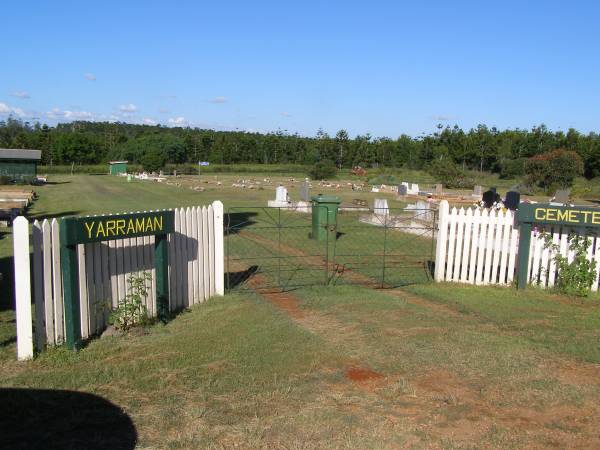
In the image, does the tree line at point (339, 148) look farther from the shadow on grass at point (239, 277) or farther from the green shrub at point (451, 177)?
the shadow on grass at point (239, 277)

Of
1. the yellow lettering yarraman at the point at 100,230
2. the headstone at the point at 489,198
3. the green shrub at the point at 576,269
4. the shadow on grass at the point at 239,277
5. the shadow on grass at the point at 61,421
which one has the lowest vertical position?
the shadow on grass at the point at 239,277

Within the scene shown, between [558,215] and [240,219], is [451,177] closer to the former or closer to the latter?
[240,219]

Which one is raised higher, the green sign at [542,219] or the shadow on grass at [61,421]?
the green sign at [542,219]

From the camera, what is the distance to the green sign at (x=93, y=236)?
6652mm

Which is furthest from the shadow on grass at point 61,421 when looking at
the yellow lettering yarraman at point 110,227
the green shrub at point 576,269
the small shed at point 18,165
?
the small shed at point 18,165

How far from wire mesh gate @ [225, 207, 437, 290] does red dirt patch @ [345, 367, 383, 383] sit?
3.97m

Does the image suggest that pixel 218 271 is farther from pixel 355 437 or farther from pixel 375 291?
pixel 355 437

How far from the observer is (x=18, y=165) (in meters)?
49.0

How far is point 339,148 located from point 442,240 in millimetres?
86091

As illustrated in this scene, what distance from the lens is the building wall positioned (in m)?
47.8

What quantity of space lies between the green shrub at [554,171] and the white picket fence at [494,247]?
38.6 meters

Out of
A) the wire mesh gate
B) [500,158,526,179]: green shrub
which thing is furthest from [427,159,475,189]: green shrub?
the wire mesh gate

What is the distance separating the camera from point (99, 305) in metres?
7.33

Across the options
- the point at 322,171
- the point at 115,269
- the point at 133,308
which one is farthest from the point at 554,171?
the point at 115,269
